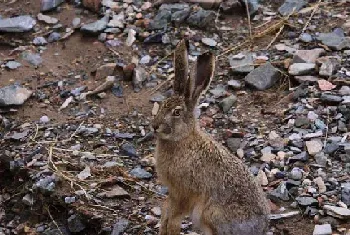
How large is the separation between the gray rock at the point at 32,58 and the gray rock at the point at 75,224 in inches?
79.5

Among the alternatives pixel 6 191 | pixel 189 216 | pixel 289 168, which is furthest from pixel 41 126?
pixel 289 168

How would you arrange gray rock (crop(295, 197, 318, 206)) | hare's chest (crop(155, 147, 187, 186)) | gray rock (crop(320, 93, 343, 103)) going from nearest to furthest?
hare's chest (crop(155, 147, 187, 186)) → gray rock (crop(295, 197, 318, 206)) → gray rock (crop(320, 93, 343, 103))

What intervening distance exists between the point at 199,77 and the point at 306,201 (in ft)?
4.22

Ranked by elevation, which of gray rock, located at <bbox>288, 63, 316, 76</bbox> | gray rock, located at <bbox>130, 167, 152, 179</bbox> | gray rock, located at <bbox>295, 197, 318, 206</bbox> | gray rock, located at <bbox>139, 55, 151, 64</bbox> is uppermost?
gray rock, located at <bbox>288, 63, 316, 76</bbox>

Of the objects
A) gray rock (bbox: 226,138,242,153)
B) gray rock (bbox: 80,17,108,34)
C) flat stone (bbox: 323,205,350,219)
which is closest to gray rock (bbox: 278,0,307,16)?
gray rock (bbox: 80,17,108,34)

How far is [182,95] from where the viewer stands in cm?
549

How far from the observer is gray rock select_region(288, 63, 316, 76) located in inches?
282

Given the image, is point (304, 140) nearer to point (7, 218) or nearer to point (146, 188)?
point (146, 188)

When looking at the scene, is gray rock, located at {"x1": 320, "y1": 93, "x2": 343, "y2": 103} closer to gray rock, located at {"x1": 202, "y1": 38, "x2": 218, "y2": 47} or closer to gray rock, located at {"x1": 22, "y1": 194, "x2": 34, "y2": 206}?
gray rock, located at {"x1": 202, "y1": 38, "x2": 218, "y2": 47}

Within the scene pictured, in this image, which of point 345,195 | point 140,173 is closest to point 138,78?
point 140,173

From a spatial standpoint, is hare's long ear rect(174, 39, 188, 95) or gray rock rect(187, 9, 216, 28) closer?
hare's long ear rect(174, 39, 188, 95)

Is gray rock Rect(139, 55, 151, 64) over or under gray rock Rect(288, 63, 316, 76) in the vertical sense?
under

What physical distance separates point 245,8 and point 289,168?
2.35 m

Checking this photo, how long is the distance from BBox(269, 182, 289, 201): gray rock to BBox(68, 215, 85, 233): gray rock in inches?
56.6
